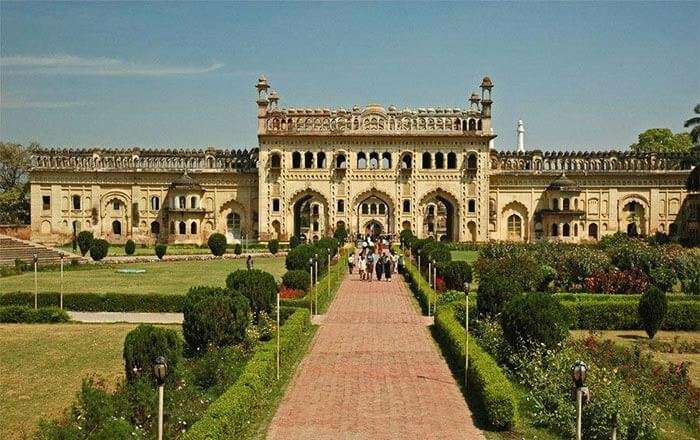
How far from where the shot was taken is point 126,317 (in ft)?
59.2

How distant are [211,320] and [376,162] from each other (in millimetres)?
34168

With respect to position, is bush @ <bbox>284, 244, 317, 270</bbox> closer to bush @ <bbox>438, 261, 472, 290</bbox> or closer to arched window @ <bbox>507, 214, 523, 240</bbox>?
bush @ <bbox>438, 261, 472, 290</bbox>

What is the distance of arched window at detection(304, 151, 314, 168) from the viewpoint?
149 ft

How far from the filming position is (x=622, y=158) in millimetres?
47000

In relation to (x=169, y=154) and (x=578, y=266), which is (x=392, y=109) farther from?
(x=578, y=266)

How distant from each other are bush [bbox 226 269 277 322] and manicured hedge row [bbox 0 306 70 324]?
4.63 metres

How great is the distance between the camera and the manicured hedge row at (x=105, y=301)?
61.0 feet

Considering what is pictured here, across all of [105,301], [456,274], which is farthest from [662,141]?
[105,301]

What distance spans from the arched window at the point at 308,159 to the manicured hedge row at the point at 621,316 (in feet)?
97.7

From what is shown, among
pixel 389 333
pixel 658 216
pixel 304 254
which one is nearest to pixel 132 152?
pixel 304 254

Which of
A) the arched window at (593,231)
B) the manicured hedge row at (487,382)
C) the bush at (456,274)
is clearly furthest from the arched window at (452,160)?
the manicured hedge row at (487,382)

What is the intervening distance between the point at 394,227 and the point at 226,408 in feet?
123

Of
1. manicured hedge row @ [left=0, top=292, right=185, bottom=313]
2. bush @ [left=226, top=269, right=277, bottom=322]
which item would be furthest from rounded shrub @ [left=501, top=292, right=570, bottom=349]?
manicured hedge row @ [left=0, top=292, right=185, bottom=313]

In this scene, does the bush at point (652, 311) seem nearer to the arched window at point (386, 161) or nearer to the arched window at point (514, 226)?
the arched window at point (386, 161)
